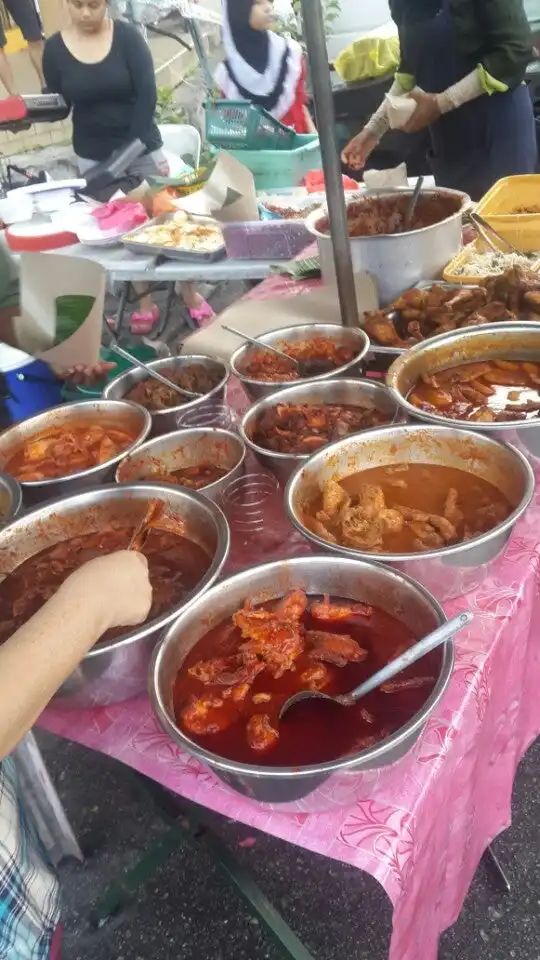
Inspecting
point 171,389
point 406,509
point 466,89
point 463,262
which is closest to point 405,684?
point 406,509

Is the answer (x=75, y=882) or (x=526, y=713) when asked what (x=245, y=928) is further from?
(x=526, y=713)

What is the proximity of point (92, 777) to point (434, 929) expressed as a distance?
1.58m

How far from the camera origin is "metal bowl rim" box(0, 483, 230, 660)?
119 cm

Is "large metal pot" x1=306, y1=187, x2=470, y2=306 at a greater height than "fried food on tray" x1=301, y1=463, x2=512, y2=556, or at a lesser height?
greater

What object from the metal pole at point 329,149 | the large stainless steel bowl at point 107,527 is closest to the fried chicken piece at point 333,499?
the large stainless steel bowl at point 107,527

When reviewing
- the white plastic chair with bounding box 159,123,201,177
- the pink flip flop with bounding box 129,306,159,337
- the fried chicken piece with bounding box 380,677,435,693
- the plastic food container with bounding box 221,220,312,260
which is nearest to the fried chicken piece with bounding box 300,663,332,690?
the fried chicken piece with bounding box 380,677,435,693

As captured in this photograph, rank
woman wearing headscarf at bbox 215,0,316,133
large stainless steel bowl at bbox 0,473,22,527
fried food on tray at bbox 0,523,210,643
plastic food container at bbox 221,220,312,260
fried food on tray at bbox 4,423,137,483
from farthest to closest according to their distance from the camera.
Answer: woman wearing headscarf at bbox 215,0,316,133 < plastic food container at bbox 221,220,312,260 < fried food on tray at bbox 4,423,137,483 < large stainless steel bowl at bbox 0,473,22,527 < fried food on tray at bbox 0,523,210,643

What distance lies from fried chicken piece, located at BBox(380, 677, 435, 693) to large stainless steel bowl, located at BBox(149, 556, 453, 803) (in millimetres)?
43

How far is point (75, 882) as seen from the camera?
2.27 meters

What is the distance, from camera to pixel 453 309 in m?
2.34

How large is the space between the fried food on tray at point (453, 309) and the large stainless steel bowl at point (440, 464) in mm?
577

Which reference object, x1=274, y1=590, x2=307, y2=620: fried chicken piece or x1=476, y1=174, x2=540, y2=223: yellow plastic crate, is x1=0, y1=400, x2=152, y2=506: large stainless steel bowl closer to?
x1=274, y1=590, x2=307, y2=620: fried chicken piece

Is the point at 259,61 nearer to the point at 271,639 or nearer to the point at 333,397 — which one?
the point at 333,397

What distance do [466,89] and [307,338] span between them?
1920 mm
